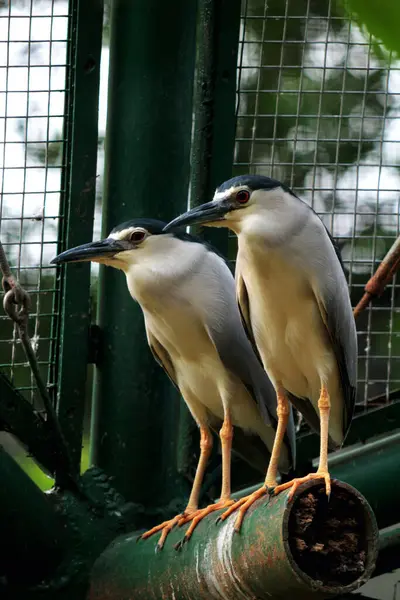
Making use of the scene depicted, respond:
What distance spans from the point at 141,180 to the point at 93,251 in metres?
0.48

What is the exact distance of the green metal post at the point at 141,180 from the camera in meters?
3.91

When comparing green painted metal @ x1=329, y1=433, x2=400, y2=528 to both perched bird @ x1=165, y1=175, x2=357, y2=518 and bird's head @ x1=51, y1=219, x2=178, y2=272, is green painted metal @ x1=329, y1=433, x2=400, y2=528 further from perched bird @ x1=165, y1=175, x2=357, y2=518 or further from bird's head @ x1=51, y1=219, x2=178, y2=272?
bird's head @ x1=51, y1=219, x2=178, y2=272

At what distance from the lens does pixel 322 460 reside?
2916 mm

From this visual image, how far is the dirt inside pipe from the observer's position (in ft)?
7.58

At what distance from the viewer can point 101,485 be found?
12.7ft

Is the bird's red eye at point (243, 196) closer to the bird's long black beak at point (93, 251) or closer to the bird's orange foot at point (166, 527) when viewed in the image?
the bird's long black beak at point (93, 251)

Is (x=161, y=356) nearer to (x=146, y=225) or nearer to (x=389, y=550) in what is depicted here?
(x=146, y=225)

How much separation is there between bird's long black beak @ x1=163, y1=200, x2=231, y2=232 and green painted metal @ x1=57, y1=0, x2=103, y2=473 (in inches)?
35.5

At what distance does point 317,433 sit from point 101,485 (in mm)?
867

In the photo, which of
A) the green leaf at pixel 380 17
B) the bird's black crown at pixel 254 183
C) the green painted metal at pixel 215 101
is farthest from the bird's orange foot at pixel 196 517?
the green leaf at pixel 380 17

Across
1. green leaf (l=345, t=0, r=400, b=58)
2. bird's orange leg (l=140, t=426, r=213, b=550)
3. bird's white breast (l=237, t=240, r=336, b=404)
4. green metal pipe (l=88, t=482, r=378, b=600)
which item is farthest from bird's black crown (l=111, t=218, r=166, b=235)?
green leaf (l=345, t=0, r=400, b=58)

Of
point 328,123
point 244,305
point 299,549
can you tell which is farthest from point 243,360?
point 299,549

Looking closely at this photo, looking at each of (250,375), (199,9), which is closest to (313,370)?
(250,375)

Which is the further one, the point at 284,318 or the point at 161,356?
the point at 161,356
